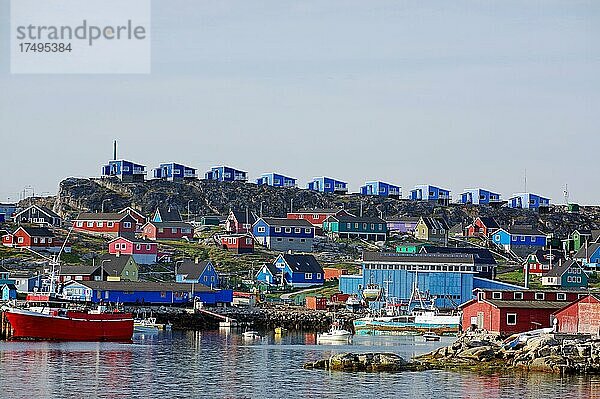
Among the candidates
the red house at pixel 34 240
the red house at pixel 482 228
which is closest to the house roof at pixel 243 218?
the red house at pixel 34 240

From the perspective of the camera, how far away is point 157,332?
269 feet

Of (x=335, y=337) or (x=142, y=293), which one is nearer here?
(x=335, y=337)

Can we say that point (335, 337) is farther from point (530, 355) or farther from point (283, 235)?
point (283, 235)

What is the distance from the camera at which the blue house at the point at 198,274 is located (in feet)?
340

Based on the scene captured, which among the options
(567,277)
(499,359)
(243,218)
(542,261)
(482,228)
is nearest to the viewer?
(499,359)

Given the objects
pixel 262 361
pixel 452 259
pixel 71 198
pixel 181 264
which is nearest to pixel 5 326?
pixel 262 361

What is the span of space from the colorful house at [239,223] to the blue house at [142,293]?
3883 cm

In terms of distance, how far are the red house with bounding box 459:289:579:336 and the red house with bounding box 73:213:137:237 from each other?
205ft

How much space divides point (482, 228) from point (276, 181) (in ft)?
120

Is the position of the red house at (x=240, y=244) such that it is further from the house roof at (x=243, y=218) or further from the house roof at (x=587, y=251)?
the house roof at (x=587, y=251)

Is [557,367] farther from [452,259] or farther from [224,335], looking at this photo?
[452,259]

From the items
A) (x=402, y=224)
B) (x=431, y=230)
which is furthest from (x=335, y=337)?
(x=402, y=224)

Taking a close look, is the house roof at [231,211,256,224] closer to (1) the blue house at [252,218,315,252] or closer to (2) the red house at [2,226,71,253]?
(1) the blue house at [252,218,315,252]

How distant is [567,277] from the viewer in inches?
4296
